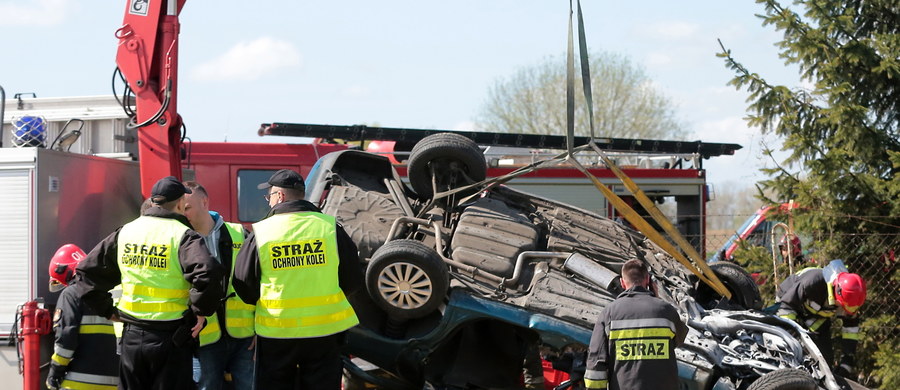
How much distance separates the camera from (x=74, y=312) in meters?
5.17

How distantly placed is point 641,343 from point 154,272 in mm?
2620

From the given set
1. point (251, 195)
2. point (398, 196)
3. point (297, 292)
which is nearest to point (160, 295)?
point (297, 292)

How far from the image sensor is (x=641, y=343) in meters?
4.79

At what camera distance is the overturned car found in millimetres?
5602

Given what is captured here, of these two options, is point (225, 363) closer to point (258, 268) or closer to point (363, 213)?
point (258, 268)

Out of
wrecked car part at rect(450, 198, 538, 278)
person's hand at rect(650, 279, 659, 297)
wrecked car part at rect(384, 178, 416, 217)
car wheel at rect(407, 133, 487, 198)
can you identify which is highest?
car wheel at rect(407, 133, 487, 198)

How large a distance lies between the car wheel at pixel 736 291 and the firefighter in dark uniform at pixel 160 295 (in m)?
3.74

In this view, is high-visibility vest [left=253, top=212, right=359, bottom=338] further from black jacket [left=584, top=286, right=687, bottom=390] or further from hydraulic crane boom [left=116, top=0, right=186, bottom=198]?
hydraulic crane boom [left=116, top=0, right=186, bottom=198]

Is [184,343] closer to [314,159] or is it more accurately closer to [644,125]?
[314,159]

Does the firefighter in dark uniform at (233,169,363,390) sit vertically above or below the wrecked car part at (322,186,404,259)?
below

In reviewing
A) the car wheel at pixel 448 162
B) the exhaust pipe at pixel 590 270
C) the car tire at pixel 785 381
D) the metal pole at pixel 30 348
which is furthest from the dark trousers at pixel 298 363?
the car tire at pixel 785 381

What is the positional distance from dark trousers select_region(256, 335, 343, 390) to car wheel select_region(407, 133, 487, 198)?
2.02 metres

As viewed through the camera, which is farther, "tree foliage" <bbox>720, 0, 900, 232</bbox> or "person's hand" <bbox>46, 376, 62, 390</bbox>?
"tree foliage" <bbox>720, 0, 900, 232</bbox>

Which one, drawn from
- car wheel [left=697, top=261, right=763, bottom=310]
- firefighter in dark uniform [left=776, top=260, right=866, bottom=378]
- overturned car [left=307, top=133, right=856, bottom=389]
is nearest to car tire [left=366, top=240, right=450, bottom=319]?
overturned car [left=307, top=133, right=856, bottom=389]
